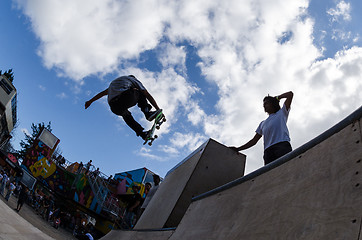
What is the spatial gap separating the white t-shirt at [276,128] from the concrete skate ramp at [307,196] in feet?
3.92

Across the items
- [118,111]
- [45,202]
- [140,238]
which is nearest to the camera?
[140,238]

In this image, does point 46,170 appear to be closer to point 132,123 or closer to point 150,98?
point 132,123

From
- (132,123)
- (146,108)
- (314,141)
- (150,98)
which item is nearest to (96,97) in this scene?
(132,123)

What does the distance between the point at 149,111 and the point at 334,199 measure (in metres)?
4.38

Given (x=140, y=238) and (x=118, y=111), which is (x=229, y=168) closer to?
(x=140, y=238)

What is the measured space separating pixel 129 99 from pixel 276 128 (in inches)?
115

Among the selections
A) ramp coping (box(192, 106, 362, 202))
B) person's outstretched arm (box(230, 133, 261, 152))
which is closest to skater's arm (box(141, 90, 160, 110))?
person's outstretched arm (box(230, 133, 261, 152))

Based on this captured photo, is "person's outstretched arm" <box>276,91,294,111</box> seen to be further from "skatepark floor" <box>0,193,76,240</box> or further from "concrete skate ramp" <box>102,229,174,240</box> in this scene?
"skatepark floor" <box>0,193,76,240</box>

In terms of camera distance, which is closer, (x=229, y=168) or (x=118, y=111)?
(x=229, y=168)

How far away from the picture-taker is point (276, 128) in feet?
10.6

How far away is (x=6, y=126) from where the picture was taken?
105 ft

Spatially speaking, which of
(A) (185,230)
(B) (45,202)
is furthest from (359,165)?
(B) (45,202)

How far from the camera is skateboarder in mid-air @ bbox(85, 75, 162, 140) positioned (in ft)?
16.4

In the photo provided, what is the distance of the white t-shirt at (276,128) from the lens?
3180 mm
